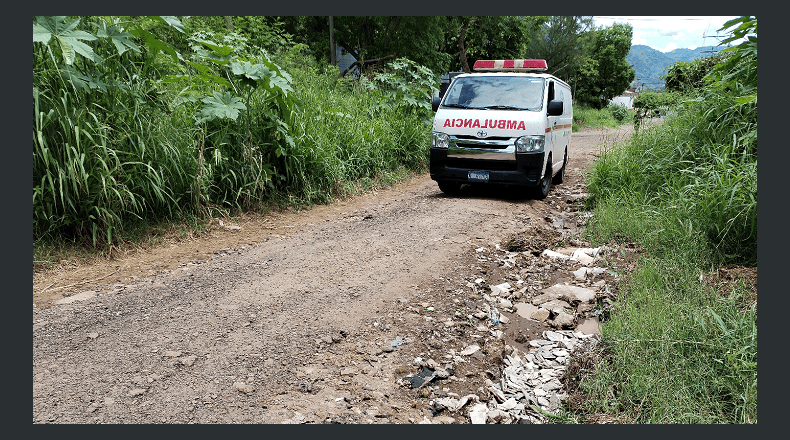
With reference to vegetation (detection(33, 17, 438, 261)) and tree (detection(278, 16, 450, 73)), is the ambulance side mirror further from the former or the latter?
tree (detection(278, 16, 450, 73))

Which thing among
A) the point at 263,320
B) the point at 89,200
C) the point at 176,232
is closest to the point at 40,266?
the point at 89,200

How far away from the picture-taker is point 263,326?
12.2 ft

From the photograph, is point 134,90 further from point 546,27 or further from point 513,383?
point 546,27

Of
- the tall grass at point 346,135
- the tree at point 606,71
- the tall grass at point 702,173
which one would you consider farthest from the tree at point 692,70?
the tree at point 606,71

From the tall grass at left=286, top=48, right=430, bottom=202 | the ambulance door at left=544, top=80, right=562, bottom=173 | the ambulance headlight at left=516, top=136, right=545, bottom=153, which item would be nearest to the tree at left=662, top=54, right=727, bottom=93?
the ambulance door at left=544, top=80, right=562, bottom=173

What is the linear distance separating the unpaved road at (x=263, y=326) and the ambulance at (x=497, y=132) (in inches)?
69.8

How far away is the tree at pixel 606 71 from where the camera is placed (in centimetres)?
4584

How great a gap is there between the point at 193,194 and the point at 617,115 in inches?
1326

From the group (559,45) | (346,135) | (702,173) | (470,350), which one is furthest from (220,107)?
(559,45)

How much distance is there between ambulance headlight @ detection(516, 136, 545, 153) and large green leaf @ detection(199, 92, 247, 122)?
4029mm

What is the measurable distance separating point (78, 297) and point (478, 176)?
5663 mm

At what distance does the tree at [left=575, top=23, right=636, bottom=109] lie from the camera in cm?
4584

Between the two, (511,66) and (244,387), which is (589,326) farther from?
(511,66)

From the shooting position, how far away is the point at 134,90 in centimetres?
548
